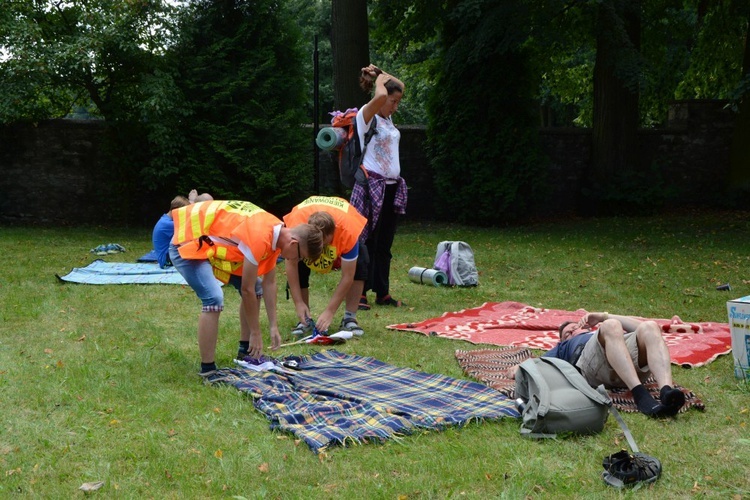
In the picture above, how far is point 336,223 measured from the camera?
6312 millimetres

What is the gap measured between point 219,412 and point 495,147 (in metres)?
11.9

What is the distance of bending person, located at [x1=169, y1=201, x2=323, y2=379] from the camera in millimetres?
4906

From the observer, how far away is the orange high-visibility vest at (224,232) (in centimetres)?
490

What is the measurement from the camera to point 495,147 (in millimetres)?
15531

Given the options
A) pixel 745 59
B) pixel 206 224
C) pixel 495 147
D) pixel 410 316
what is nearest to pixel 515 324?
pixel 410 316

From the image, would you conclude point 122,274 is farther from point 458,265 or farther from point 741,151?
point 741,151

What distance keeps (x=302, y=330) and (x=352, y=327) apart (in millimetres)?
420

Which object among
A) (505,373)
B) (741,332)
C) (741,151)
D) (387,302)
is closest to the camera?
(741,332)

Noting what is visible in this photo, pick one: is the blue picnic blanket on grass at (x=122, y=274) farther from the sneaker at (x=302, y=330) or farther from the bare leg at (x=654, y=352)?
the bare leg at (x=654, y=352)

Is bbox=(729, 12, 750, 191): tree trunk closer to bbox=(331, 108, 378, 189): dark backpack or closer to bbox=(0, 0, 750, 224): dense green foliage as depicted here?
bbox=(0, 0, 750, 224): dense green foliage

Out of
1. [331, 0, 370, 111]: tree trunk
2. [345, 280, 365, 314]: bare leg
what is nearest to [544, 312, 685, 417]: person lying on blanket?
[345, 280, 365, 314]: bare leg

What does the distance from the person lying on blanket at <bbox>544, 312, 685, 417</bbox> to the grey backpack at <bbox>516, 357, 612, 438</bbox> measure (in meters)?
0.42

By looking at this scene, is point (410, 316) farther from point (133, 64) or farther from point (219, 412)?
point (133, 64)

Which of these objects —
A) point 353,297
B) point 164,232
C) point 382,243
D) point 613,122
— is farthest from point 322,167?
point 353,297
